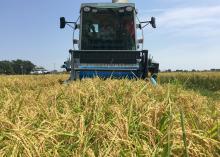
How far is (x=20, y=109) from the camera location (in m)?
4.25

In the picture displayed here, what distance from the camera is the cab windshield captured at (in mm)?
12875

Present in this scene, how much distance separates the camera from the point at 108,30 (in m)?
12.9

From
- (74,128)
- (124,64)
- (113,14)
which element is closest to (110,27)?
(113,14)

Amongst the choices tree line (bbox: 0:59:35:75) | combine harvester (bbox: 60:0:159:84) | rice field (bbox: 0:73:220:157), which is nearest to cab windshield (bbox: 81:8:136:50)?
combine harvester (bbox: 60:0:159:84)

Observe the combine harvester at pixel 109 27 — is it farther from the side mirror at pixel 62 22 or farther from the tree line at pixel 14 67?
the tree line at pixel 14 67

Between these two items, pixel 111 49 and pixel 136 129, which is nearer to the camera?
pixel 136 129

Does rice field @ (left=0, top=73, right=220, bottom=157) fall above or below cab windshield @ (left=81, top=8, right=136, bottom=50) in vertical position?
below

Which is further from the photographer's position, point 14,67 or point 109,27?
point 14,67

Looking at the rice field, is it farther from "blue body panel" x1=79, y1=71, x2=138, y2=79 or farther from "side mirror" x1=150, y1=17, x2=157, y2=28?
"side mirror" x1=150, y1=17, x2=157, y2=28

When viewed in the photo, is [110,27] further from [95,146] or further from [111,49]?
[95,146]

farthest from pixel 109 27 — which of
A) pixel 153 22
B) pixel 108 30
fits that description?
pixel 153 22

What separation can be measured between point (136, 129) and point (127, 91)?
221 centimetres

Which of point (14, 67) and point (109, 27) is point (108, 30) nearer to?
point (109, 27)

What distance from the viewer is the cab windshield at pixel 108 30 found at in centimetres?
1288
